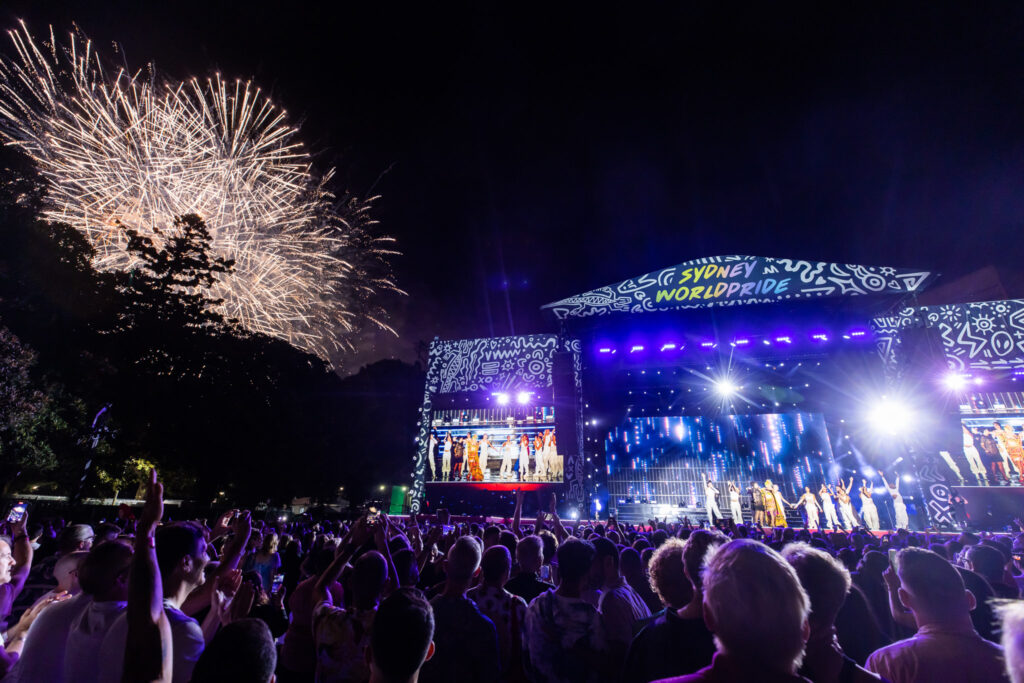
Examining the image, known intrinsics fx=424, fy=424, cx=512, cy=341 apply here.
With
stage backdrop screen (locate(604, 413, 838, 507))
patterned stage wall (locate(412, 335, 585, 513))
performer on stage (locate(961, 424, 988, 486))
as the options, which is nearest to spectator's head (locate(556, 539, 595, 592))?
patterned stage wall (locate(412, 335, 585, 513))

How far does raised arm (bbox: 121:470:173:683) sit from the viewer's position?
1621 mm

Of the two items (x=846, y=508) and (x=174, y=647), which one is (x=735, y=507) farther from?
(x=174, y=647)

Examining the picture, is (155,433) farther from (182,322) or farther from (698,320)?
(698,320)

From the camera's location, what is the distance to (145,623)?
1652mm

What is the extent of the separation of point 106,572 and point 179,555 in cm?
32

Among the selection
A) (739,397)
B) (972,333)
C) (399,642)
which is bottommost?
(399,642)

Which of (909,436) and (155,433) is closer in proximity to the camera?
(909,436)

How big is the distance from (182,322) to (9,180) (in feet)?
23.8

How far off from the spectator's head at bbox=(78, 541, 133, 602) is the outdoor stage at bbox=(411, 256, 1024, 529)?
51.9 feet

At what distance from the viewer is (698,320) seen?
16578mm

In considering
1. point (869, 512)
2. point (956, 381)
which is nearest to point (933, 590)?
point (869, 512)

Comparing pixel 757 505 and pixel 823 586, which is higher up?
pixel 823 586

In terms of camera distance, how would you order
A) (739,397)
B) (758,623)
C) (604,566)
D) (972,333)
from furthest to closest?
(739,397) < (972,333) < (604,566) < (758,623)

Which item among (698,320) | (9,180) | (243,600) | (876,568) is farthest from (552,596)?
(9,180)
